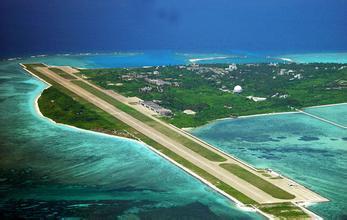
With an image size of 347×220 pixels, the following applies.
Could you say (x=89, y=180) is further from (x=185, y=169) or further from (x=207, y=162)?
(x=207, y=162)

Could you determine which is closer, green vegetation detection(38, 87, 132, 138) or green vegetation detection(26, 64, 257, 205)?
green vegetation detection(26, 64, 257, 205)

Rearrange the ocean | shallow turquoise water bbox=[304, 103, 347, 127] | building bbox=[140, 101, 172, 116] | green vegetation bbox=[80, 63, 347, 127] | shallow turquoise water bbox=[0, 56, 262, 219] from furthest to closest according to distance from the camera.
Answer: green vegetation bbox=[80, 63, 347, 127], shallow turquoise water bbox=[304, 103, 347, 127], building bbox=[140, 101, 172, 116], the ocean, shallow turquoise water bbox=[0, 56, 262, 219]

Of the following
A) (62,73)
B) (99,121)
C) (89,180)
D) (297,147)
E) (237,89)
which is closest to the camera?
(89,180)

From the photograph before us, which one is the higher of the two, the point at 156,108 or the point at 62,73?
the point at 62,73

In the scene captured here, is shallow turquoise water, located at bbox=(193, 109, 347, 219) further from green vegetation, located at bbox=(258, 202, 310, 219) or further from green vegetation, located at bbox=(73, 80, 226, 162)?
green vegetation, located at bbox=(73, 80, 226, 162)

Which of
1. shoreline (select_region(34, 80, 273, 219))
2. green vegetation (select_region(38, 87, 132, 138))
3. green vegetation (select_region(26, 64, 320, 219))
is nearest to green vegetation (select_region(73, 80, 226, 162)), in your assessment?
green vegetation (select_region(26, 64, 320, 219))

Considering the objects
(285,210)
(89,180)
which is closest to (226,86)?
(89,180)

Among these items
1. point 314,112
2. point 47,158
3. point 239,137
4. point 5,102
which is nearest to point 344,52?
point 314,112
